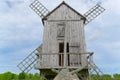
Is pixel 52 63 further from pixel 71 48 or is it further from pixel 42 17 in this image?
pixel 42 17

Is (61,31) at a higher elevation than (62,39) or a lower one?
higher

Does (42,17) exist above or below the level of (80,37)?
above

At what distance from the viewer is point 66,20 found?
21.1 m

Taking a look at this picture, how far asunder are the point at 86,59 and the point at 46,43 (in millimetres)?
3228

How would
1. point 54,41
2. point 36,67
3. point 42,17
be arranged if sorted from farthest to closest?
1. point 42,17
2. point 54,41
3. point 36,67

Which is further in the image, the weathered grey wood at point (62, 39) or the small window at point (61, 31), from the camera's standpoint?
the small window at point (61, 31)

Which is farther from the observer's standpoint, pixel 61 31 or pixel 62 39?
pixel 61 31

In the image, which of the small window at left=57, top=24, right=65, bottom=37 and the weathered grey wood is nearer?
the weathered grey wood

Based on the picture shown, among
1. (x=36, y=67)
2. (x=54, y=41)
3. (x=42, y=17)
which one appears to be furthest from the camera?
(x=42, y=17)

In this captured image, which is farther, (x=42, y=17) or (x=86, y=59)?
(x=42, y=17)

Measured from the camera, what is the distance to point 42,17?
2262 centimetres

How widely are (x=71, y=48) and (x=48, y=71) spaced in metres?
2.39

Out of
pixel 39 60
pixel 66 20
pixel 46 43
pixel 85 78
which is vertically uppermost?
pixel 66 20

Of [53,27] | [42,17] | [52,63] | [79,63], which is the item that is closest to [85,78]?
[79,63]
